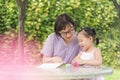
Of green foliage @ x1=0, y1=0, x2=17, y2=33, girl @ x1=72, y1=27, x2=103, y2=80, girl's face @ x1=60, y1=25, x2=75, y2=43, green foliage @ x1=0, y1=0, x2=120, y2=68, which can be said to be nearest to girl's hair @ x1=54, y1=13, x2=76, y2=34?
girl's face @ x1=60, y1=25, x2=75, y2=43

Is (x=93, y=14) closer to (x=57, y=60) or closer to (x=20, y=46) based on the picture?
(x=20, y=46)

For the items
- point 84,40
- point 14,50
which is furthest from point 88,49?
point 14,50

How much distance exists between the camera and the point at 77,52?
4320 mm

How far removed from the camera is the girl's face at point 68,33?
411cm

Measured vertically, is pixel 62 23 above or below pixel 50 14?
below

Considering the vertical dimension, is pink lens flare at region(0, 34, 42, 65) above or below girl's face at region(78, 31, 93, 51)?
below

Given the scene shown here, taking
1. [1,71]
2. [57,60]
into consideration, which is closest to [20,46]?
[57,60]

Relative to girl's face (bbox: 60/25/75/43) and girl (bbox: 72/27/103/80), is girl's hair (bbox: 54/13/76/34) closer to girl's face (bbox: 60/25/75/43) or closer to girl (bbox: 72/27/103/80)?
girl's face (bbox: 60/25/75/43)

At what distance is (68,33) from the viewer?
4133mm

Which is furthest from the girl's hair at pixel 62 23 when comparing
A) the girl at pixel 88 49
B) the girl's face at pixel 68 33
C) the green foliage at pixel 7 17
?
the green foliage at pixel 7 17

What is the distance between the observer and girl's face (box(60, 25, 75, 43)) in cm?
411

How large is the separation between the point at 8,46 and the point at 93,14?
1734 millimetres

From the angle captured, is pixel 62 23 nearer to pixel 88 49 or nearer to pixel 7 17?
pixel 88 49

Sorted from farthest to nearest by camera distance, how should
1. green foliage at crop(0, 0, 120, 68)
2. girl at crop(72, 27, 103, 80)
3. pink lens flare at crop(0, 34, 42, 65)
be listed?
pink lens flare at crop(0, 34, 42, 65)
green foliage at crop(0, 0, 120, 68)
girl at crop(72, 27, 103, 80)
